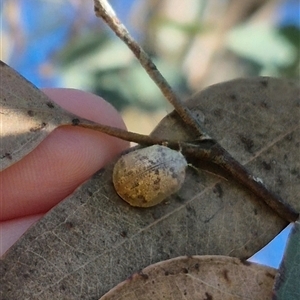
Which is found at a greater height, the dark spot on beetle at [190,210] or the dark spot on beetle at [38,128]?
the dark spot on beetle at [38,128]

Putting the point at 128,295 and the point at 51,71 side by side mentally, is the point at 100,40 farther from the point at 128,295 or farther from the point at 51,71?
the point at 128,295

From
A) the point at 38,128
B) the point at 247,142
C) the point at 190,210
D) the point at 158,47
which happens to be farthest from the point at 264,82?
the point at 158,47

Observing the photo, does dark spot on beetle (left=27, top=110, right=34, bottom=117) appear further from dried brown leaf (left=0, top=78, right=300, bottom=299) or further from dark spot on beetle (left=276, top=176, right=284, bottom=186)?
dark spot on beetle (left=276, top=176, right=284, bottom=186)

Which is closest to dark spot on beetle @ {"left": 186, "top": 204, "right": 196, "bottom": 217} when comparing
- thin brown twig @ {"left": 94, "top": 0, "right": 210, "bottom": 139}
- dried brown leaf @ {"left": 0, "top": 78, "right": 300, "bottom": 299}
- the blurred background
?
dried brown leaf @ {"left": 0, "top": 78, "right": 300, "bottom": 299}

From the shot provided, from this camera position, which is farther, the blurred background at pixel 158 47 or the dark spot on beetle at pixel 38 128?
the blurred background at pixel 158 47

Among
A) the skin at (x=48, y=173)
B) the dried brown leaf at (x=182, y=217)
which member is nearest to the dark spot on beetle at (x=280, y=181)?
the dried brown leaf at (x=182, y=217)

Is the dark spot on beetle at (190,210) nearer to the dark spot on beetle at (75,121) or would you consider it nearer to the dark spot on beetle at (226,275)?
the dark spot on beetle at (226,275)

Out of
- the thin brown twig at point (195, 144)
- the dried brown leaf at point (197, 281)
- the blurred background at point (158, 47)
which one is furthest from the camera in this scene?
the blurred background at point (158, 47)
